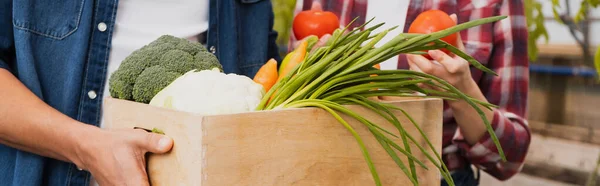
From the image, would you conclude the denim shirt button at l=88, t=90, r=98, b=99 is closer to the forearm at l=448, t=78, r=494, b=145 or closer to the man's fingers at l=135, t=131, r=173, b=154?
the man's fingers at l=135, t=131, r=173, b=154

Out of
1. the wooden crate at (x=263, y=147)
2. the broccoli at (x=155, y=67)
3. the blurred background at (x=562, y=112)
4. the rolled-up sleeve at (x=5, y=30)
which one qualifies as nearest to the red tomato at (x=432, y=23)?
the wooden crate at (x=263, y=147)

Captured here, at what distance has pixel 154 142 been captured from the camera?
1293 millimetres

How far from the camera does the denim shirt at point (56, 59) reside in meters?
1.71

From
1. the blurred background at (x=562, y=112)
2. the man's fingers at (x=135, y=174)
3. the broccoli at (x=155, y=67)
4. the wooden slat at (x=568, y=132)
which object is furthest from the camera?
the wooden slat at (x=568, y=132)

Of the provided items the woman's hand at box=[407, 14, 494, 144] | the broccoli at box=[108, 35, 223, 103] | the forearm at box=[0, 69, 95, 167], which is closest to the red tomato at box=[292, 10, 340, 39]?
the woman's hand at box=[407, 14, 494, 144]

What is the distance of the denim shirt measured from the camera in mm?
1714

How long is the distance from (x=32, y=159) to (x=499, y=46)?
1469mm

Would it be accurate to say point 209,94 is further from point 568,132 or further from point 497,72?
point 568,132

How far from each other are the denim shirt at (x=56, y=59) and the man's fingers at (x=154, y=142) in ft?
1.78

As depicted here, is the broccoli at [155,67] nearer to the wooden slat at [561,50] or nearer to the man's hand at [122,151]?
the man's hand at [122,151]

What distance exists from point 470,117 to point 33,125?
4.07 feet

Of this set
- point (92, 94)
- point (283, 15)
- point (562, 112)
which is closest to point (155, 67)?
point (92, 94)

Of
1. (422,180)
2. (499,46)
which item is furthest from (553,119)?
(422,180)

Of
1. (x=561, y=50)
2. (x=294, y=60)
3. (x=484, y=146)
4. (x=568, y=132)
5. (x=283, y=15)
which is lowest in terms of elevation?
Answer: (x=568, y=132)
